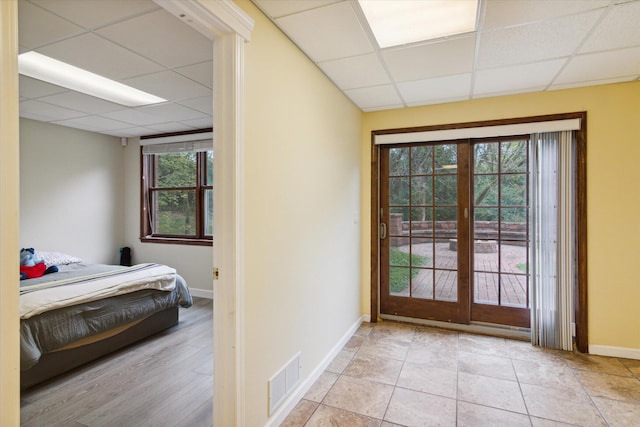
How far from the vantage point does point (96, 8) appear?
5.98 ft

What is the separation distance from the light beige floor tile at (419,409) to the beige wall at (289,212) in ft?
2.19

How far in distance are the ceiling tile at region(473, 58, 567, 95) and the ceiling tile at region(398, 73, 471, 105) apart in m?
0.10

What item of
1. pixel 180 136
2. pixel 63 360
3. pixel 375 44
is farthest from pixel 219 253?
pixel 180 136

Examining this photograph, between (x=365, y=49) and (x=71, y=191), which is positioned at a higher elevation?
(x=365, y=49)

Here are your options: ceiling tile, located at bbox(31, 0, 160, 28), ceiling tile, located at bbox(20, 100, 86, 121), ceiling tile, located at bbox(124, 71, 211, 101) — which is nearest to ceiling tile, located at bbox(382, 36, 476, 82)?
ceiling tile, located at bbox(31, 0, 160, 28)

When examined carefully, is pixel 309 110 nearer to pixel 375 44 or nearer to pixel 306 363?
pixel 375 44

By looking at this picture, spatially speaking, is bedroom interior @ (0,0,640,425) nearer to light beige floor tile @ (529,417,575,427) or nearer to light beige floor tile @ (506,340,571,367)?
light beige floor tile @ (506,340,571,367)

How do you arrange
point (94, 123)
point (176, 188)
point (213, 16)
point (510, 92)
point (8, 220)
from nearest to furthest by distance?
1. point (8, 220)
2. point (213, 16)
3. point (510, 92)
4. point (94, 123)
5. point (176, 188)

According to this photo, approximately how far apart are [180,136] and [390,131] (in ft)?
10.2

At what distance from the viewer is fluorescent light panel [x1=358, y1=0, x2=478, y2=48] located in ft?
6.07

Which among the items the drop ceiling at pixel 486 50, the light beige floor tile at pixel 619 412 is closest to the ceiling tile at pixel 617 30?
the drop ceiling at pixel 486 50

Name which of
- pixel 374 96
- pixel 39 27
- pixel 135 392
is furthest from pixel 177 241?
pixel 374 96

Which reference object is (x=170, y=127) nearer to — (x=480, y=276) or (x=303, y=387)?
(x=303, y=387)

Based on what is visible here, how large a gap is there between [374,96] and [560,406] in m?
2.91
